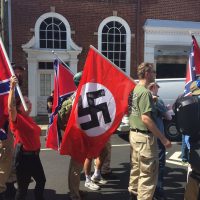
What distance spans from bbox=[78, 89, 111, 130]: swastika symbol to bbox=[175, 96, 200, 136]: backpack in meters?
1.26

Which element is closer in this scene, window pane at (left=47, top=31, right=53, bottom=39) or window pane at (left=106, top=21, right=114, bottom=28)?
window pane at (left=47, top=31, right=53, bottom=39)

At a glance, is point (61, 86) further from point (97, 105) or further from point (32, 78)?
point (32, 78)

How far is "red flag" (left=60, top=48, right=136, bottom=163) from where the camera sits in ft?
15.6

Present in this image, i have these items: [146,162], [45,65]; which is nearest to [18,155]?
[146,162]

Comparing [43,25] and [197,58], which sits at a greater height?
[43,25]

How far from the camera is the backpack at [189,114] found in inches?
144

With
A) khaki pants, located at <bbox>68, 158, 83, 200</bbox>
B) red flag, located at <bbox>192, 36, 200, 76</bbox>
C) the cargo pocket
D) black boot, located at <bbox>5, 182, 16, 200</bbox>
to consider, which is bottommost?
black boot, located at <bbox>5, 182, 16, 200</bbox>

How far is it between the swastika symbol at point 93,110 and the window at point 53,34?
471 inches

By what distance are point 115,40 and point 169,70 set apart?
3.02 m

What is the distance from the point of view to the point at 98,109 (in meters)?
4.79

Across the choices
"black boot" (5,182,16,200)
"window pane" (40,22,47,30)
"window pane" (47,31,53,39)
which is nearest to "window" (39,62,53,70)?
"window pane" (47,31,53,39)

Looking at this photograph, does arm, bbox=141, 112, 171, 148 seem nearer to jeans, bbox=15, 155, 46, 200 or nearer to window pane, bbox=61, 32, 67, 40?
jeans, bbox=15, 155, 46, 200

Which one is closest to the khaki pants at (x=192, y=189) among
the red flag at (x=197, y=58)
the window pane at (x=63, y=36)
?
the red flag at (x=197, y=58)

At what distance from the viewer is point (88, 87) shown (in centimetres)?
479
